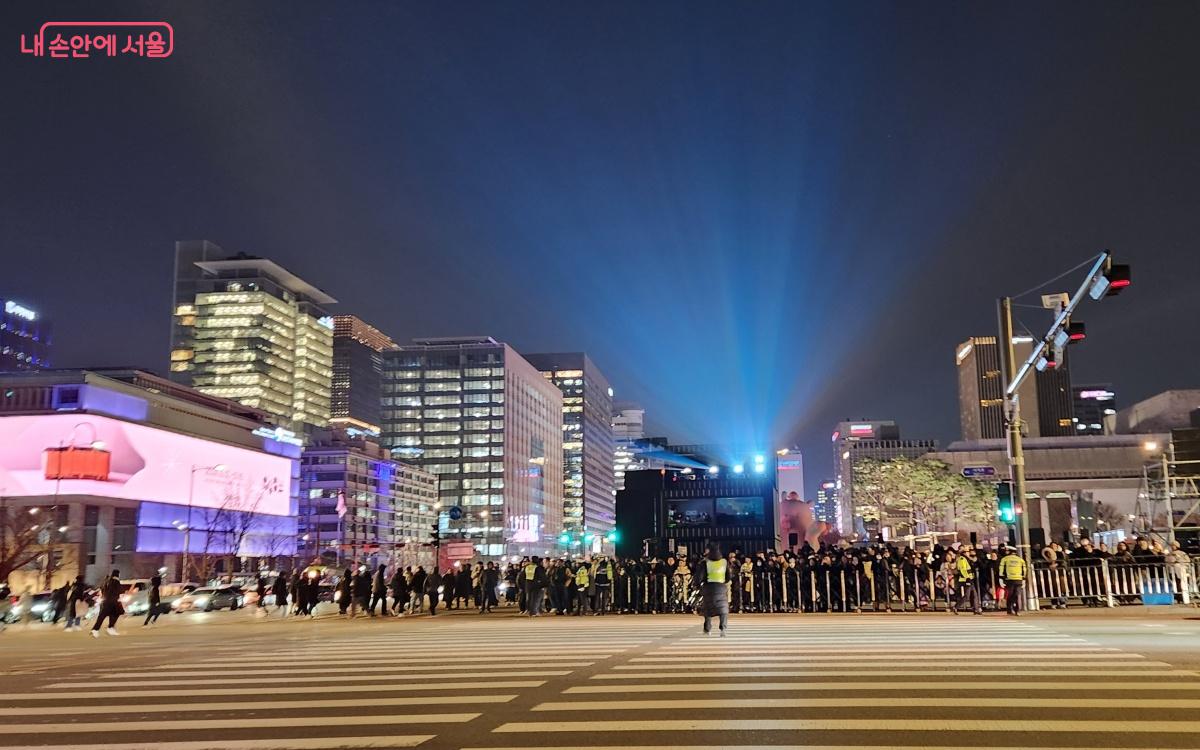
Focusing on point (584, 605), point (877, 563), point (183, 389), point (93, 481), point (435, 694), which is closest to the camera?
point (435, 694)

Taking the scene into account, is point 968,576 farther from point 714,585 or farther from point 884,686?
point 884,686

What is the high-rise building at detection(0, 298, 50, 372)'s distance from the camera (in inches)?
7151

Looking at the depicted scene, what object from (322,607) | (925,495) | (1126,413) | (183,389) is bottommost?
(322,607)

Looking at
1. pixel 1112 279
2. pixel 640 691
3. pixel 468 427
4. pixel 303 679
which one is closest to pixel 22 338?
pixel 468 427

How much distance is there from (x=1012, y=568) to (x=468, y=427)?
161 m

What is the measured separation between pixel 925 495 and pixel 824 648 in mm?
54822

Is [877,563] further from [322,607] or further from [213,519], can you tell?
[213,519]

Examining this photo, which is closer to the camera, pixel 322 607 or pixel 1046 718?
pixel 1046 718

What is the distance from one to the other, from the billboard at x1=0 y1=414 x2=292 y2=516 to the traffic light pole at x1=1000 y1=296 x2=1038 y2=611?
67.0m

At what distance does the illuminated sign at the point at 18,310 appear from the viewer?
602 ft

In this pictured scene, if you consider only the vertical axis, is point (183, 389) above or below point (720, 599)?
above

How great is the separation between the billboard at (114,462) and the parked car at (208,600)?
A: 35.4 meters

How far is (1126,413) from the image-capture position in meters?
94.5

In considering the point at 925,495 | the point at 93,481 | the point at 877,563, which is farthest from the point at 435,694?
the point at 93,481
